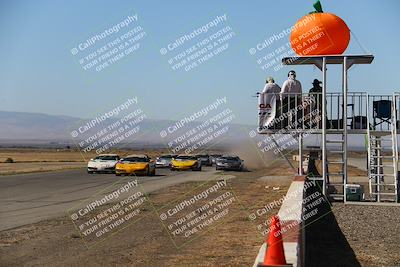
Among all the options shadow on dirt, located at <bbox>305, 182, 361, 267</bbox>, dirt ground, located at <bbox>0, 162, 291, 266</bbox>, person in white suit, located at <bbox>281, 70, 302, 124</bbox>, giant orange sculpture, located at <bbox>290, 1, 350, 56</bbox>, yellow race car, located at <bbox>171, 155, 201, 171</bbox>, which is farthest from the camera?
yellow race car, located at <bbox>171, 155, 201, 171</bbox>

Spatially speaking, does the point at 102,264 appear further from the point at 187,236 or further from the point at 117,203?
the point at 117,203

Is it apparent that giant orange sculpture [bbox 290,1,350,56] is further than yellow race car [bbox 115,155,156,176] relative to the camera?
No

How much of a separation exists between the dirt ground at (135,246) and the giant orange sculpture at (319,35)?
5673mm

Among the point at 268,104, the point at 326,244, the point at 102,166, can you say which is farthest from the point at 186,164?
the point at 326,244

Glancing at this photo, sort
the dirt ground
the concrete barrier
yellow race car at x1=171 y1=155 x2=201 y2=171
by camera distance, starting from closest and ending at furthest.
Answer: the concrete barrier
the dirt ground
yellow race car at x1=171 y1=155 x2=201 y2=171

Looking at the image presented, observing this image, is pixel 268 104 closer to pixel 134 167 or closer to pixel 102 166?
pixel 134 167

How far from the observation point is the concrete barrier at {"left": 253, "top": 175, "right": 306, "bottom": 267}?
5281mm

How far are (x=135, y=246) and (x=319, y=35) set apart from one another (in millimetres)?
8804

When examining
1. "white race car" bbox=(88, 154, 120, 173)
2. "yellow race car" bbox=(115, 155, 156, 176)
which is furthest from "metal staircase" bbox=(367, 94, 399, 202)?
"white race car" bbox=(88, 154, 120, 173)

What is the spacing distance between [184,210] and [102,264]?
24.6 feet

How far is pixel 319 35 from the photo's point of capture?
1540 cm

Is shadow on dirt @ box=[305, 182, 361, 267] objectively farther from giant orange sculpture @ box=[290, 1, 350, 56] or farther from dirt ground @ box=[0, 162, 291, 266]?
giant orange sculpture @ box=[290, 1, 350, 56]

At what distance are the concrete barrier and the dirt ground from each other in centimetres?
111

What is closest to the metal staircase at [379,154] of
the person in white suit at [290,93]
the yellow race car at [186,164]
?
the person in white suit at [290,93]
